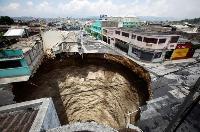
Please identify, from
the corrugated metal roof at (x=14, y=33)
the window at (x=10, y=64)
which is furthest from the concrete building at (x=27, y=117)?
the corrugated metal roof at (x=14, y=33)

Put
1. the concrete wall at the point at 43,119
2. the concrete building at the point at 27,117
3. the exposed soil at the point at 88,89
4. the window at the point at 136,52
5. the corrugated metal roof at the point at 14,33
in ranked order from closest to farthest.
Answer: the concrete wall at the point at 43,119 → the concrete building at the point at 27,117 → the exposed soil at the point at 88,89 → the corrugated metal roof at the point at 14,33 → the window at the point at 136,52

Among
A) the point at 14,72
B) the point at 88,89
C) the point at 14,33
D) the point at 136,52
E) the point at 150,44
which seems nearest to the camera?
the point at 88,89

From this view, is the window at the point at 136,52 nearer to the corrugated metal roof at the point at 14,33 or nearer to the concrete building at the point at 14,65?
the corrugated metal roof at the point at 14,33

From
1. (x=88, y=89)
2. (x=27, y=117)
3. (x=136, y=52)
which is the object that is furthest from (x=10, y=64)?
(x=136, y=52)

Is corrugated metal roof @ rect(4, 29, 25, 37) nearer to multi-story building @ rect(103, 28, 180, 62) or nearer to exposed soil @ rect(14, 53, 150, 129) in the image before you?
exposed soil @ rect(14, 53, 150, 129)

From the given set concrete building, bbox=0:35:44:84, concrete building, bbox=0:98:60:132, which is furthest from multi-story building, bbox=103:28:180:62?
concrete building, bbox=0:98:60:132

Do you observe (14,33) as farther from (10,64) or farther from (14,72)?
(14,72)

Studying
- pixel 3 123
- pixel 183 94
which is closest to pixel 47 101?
pixel 3 123

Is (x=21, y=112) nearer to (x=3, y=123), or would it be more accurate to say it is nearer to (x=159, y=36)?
(x=3, y=123)
